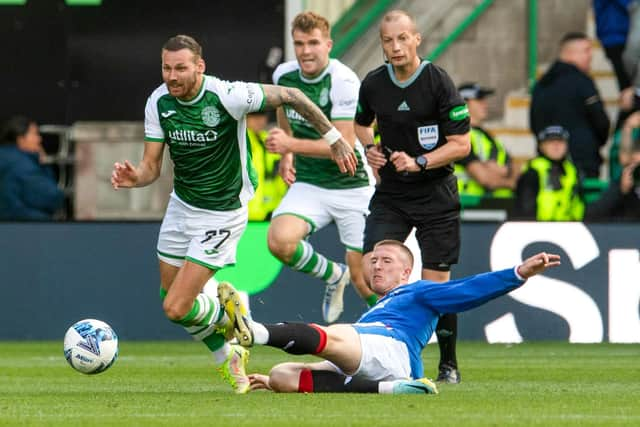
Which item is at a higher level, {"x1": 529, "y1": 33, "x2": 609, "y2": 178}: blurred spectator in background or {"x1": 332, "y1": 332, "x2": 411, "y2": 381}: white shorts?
{"x1": 529, "y1": 33, "x2": 609, "y2": 178}: blurred spectator in background

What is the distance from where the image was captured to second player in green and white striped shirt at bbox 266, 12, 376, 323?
501 inches

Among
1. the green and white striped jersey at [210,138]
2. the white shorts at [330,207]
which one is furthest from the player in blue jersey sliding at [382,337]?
the white shorts at [330,207]

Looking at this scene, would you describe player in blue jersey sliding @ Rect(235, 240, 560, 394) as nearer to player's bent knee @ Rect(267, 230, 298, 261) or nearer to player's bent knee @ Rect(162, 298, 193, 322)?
player's bent knee @ Rect(162, 298, 193, 322)

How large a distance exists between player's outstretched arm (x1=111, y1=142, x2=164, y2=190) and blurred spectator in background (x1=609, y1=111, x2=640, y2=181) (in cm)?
696

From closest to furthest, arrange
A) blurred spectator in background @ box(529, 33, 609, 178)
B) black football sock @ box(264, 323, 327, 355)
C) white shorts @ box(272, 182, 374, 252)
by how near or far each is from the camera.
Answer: black football sock @ box(264, 323, 327, 355) → white shorts @ box(272, 182, 374, 252) → blurred spectator in background @ box(529, 33, 609, 178)

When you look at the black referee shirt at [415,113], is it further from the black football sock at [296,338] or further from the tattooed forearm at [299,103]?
the black football sock at [296,338]

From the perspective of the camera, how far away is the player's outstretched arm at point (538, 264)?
8742mm

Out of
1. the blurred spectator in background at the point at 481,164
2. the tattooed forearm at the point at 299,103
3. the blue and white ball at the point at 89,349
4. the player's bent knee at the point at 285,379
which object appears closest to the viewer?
the player's bent knee at the point at 285,379

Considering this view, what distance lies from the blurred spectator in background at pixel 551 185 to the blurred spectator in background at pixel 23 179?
15.1ft

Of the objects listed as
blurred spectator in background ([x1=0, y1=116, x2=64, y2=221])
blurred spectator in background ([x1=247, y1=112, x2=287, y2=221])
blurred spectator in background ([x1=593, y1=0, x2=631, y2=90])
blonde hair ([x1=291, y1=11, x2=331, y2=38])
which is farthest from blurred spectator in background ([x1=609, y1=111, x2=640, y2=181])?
blurred spectator in background ([x1=0, y1=116, x2=64, y2=221])

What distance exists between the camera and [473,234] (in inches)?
615

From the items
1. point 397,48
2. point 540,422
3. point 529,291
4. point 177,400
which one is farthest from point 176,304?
point 529,291

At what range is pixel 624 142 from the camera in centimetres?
1694

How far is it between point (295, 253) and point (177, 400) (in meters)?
3.79
